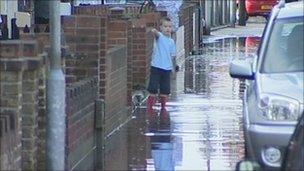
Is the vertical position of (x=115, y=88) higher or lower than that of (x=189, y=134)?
higher

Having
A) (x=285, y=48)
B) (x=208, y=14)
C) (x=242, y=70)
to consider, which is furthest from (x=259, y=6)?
(x=242, y=70)

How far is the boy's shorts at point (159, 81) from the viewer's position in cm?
1334

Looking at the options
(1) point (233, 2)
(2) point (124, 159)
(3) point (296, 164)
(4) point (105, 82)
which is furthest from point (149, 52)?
(1) point (233, 2)

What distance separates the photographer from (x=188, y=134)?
37.4 ft

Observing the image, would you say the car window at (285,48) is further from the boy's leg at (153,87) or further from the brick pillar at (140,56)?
the brick pillar at (140,56)

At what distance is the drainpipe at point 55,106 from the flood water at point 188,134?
1.49 meters

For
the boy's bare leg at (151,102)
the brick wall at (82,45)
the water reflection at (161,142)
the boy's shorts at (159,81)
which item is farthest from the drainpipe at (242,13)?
the brick wall at (82,45)

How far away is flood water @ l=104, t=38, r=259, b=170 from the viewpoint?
9555 millimetres

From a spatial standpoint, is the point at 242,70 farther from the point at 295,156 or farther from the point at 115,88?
the point at 115,88

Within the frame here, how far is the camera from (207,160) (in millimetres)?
9664

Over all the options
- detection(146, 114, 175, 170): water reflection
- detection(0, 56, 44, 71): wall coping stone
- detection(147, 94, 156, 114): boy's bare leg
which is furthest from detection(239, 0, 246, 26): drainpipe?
detection(0, 56, 44, 71): wall coping stone

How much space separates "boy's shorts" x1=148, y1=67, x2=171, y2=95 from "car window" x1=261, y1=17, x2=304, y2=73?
4.10 meters

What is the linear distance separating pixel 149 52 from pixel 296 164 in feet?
31.3

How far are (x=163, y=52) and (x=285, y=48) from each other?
435 cm
